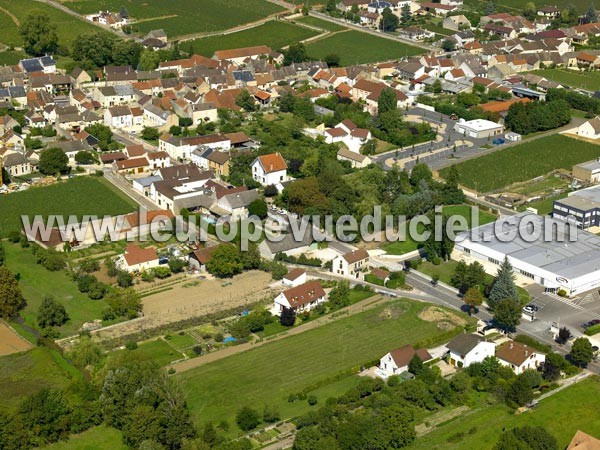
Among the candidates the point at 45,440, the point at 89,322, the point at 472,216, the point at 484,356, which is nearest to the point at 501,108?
the point at 472,216

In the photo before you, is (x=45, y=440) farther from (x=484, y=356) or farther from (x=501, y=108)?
(x=501, y=108)

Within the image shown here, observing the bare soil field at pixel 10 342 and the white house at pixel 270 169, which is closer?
the bare soil field at pixel 10 342

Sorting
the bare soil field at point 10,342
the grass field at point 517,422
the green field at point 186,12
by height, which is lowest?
the grass field at point 517,422

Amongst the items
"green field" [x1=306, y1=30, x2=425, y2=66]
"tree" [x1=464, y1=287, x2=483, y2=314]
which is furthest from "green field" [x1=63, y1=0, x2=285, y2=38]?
"tree" [x1=464, y1=287, x2=483, y2=314]

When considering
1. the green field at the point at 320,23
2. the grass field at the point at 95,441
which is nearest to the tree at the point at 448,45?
the green field at the point at 320,23

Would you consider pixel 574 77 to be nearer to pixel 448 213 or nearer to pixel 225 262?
pixel 448 213

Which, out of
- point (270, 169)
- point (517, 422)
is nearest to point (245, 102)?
point (270, 169)

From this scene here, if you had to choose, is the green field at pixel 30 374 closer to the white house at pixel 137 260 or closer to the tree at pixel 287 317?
the white house at pixel 137 260
